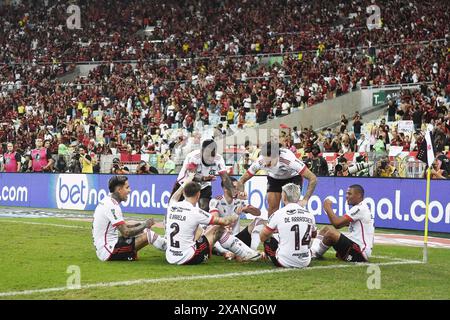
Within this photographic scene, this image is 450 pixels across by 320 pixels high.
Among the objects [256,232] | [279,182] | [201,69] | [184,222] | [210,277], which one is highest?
[201,69]

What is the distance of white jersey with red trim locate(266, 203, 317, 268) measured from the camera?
1171 cm

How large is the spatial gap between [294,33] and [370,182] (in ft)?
77.7

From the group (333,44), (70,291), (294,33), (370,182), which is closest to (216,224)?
(70,291)

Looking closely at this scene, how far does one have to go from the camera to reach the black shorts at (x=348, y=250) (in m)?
13.0

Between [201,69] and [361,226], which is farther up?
[201,69]

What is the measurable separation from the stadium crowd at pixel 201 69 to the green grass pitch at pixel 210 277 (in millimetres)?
12147

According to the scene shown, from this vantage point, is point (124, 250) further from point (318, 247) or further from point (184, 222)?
point (318, 247)

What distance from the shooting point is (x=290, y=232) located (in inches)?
462

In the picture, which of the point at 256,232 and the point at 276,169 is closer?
the point at 256,232

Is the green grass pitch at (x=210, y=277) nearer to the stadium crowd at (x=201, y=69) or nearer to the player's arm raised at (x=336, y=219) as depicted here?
the player's arm raised at (x=336, y=219)

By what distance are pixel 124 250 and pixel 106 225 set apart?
2.16ft
